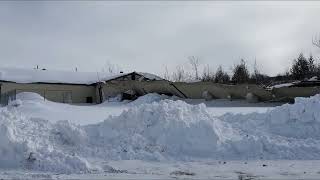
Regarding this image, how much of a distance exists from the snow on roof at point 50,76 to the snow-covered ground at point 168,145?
1942 inches

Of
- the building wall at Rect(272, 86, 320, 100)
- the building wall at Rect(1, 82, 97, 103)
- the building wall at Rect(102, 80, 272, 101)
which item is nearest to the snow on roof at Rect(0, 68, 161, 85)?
the building wall at Rect(1, 82, 97, 103)

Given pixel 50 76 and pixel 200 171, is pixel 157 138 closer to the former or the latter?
pixel 200 171

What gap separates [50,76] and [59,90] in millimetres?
3080

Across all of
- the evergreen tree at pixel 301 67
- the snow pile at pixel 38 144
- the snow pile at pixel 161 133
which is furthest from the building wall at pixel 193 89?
the snow pile at pixel 38 144

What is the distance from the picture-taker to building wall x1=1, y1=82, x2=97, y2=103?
62.2 meters

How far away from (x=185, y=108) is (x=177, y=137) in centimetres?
187

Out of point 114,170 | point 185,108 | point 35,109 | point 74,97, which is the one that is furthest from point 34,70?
point 114,170

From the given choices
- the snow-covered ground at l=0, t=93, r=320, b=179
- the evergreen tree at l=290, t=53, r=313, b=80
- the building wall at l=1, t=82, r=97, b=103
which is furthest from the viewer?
the evergreen tree at l=290, t=53, r=313, b=80

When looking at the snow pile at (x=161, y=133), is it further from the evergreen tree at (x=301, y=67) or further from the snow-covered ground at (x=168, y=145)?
the evergreen tree at (x=301, y=67)

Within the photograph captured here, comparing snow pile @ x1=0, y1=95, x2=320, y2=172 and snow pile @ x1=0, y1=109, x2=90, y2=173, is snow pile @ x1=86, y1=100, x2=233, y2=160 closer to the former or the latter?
snow pile @ x1=0, y1=95, x2=320, y2=172

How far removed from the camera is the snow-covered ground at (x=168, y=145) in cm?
1159

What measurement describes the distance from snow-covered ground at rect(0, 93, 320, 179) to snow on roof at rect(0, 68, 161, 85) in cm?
4932

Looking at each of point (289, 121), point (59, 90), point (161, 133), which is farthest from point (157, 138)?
point (59, 90)

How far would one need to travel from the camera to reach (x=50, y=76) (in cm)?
6725
